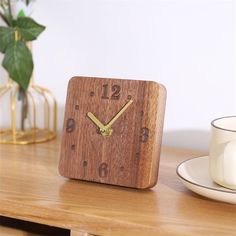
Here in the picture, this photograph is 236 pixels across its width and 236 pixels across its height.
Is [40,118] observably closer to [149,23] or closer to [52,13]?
[52,13]

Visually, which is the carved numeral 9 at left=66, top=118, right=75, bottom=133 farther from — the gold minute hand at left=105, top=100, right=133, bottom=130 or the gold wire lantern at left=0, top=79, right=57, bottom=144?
the gold wire lantern at left=0, top=79, right=57, bottom=144

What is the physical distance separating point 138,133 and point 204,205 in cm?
17

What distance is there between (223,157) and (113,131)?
0.66 ft

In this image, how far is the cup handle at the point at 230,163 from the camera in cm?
76

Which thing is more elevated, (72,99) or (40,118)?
(72,99)

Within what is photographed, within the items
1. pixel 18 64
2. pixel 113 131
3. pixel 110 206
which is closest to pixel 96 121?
pixel 113 131

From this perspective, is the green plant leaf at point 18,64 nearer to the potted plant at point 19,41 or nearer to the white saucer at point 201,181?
the potted plant at point 19,41

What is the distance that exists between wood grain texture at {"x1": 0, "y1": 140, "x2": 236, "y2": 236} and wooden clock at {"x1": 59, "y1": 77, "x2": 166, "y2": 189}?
0.09ft

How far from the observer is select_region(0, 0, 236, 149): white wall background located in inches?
43.0

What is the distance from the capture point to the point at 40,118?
52.8 inches

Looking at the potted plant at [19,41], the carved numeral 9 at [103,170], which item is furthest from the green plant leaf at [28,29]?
the carved numeral 9 at [103,170]

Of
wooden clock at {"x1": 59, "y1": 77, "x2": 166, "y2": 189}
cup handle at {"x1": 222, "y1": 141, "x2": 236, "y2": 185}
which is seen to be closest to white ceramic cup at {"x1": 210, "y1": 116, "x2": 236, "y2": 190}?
cup handle at {"x1": 222, "y1": 141, "x2": 236, "y2": 185}

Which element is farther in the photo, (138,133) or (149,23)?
(149,23)

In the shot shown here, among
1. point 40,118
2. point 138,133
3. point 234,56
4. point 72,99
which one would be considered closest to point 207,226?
point 138,133
